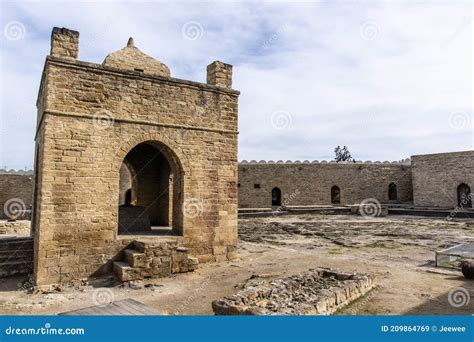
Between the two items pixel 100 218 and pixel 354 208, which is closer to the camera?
pixel 100 218

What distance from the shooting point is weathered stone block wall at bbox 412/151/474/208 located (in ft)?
85.0

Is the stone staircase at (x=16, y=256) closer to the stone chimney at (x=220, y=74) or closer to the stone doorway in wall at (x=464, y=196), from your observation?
the stone chimney at (x=220, y=74)

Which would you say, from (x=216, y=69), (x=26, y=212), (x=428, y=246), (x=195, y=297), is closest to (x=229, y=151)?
(x=216, y=69)

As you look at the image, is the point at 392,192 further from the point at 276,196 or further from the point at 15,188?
the point at 15,188

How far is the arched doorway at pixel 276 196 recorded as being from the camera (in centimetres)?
2897

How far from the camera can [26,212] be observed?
19.8 meters

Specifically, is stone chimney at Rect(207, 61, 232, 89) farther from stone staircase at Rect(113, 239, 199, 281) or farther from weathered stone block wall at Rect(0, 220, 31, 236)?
weathered stone block wall at Rect(0, 220, 31, 236)

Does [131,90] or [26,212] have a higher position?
[131,90]

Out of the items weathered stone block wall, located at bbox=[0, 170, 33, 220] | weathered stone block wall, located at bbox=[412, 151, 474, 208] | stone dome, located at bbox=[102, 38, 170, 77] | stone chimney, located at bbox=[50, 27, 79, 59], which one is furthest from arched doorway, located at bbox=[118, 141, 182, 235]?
weathered stone block wall, located at bbox=[412, 151, 474, 208]

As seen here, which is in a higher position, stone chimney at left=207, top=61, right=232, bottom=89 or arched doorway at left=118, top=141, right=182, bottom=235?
stone chimney at left=207, top=61, right=232, bottom=89

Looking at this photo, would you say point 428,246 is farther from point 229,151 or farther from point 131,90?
point 131,90

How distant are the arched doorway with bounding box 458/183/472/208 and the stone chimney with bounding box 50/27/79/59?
90.9ft

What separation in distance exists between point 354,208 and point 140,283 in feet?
70.1

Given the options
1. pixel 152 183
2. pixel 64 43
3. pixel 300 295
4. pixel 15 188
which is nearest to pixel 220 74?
pixel 64 43
